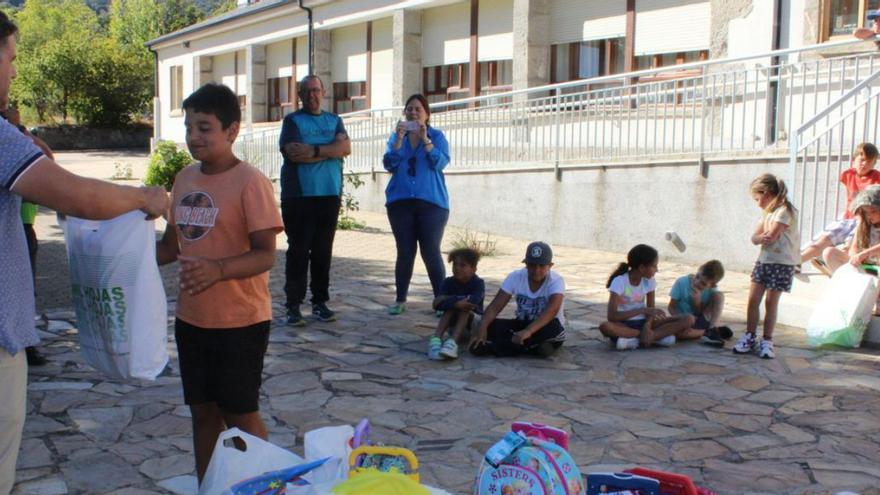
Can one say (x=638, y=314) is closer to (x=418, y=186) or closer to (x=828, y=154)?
(x=418, y=186)

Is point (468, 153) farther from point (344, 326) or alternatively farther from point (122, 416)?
point (122, 416)

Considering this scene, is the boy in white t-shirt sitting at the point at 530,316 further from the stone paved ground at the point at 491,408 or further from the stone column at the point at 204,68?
the stone column at the point at 204,68

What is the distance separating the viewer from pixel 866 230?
784cm

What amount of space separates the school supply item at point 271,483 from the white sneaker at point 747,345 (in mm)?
5048

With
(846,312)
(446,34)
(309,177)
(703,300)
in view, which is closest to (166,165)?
(446,34)

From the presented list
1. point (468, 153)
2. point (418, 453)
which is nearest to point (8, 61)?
point (418, 453)

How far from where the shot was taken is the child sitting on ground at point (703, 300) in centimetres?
776

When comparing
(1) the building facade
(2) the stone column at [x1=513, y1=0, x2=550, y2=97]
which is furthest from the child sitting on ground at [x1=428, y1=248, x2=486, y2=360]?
(2) the stone column at [x1=513, y1=0, x2=550, y2=97]

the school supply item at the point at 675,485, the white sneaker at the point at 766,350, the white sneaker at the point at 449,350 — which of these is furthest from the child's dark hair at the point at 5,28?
the white sneaker at the point at 766,350

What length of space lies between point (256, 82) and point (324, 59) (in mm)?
4255

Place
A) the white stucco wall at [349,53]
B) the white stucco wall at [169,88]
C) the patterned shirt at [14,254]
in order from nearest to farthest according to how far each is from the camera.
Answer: the patterned shirt at [14,254] → the white stucco wall at [349,53] → the white stucco wall at [169,88]

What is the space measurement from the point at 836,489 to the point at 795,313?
423 centimetres

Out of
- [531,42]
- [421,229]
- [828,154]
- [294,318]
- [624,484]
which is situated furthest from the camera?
[531,42]

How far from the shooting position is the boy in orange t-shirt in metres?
3.65
